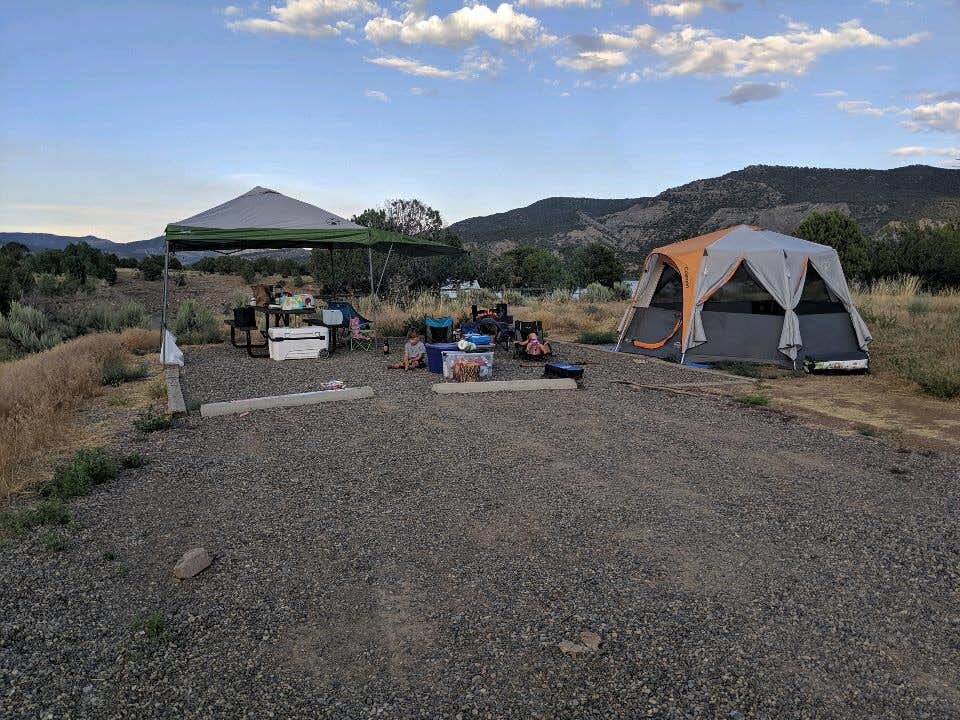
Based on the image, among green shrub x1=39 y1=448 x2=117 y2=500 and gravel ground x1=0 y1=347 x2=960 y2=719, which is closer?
gravel ground x1=0 y1=347 x2=960 y2=719

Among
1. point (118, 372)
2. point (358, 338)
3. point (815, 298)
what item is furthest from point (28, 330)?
point (815, 298)

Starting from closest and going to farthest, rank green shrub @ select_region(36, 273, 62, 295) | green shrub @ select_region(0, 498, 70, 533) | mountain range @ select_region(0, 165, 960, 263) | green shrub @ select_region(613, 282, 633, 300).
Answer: green shrub @ select_region(0, 498, 70, 533) < green shrub @ select_region(36, 273, 62, 295) < green shrub @ select_region(613, 282, 633, 300) < mountain range @ select_region(0, 165, 960, 263)

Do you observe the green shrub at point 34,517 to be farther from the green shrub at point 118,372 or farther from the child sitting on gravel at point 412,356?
the child sitting on gravel at point 412,356

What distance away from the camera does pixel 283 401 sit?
Result: 720 cm

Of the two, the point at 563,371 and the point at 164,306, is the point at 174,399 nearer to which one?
the point at 164,306

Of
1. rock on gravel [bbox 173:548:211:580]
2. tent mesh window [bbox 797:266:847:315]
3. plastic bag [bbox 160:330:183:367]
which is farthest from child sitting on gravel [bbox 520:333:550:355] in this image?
rock on gravel [bbox 173:548:211:580]

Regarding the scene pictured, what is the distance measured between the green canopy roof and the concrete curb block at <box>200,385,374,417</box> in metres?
3.98

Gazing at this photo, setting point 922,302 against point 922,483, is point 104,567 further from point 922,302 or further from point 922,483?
point 922,302

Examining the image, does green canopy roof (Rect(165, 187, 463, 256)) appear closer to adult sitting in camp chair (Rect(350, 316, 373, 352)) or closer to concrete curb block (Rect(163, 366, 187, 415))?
adult sitting in camp chair (Rect(350, 316, 373, 352))

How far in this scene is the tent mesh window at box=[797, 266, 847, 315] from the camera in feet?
33.2

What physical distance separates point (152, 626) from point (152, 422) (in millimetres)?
3756

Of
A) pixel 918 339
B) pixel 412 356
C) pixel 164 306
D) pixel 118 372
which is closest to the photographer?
pixel 118 372

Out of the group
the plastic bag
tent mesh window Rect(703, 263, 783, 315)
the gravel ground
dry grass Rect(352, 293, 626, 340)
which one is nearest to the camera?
the gravel ground

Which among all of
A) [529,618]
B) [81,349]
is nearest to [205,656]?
[529,618]
